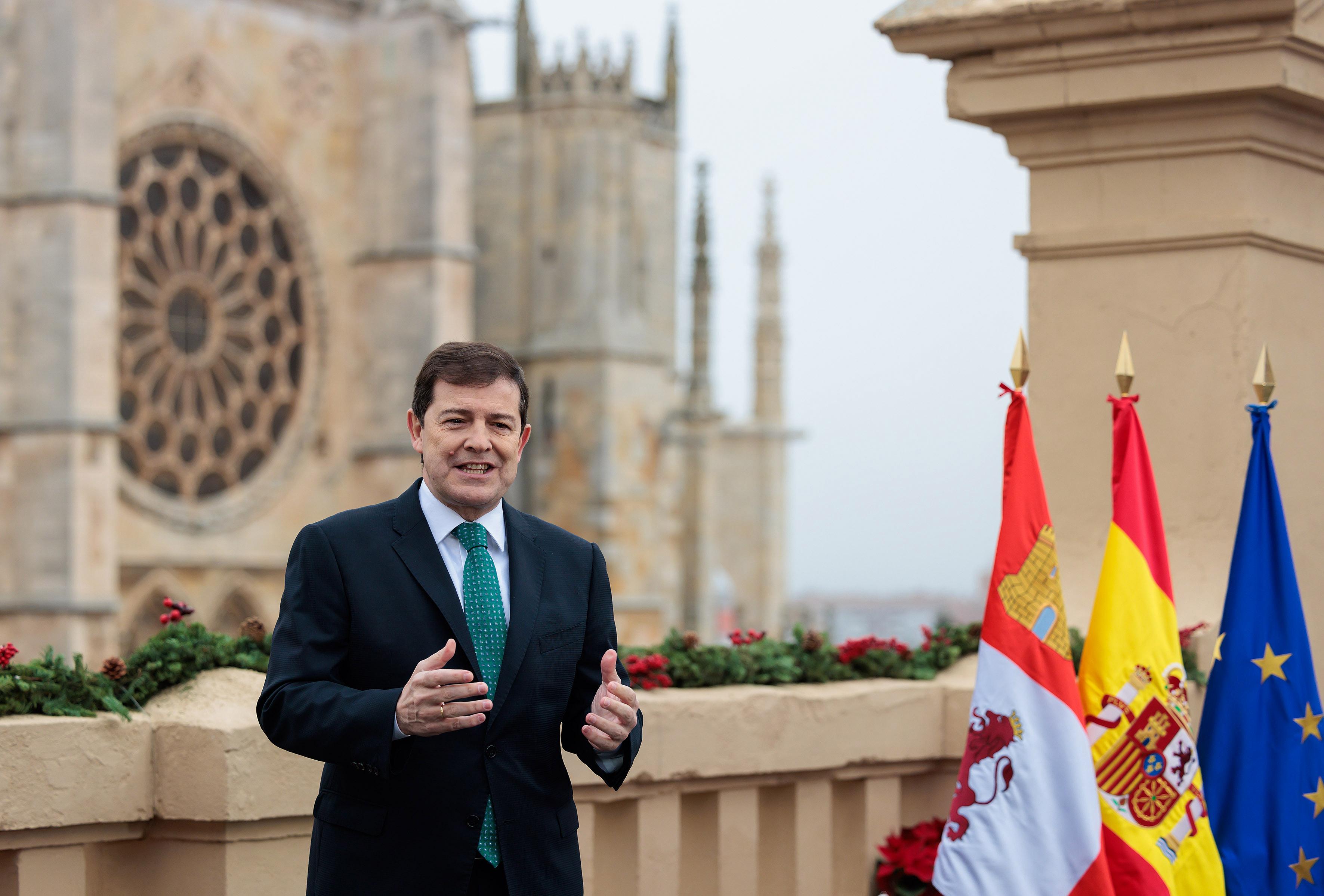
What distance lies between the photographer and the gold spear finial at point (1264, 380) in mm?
3848

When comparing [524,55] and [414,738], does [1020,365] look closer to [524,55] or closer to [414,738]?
[414,738]

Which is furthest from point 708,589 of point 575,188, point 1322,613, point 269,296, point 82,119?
point 1322,613

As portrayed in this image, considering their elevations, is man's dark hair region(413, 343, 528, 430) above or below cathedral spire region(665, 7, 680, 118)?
below

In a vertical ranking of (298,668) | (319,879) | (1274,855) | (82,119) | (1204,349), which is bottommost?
(1274,855)

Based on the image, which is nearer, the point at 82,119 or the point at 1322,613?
the point at 1322,613

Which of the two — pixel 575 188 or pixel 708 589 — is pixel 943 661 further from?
pixel 708 589

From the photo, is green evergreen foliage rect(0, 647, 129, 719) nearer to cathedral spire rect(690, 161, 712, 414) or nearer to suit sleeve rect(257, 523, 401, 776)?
suit sleeve rect(257, 523, 401, 776)

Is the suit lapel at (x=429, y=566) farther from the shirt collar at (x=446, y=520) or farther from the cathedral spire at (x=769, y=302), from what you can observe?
the cathedral spire at (x=769, y=302)

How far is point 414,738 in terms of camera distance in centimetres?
254

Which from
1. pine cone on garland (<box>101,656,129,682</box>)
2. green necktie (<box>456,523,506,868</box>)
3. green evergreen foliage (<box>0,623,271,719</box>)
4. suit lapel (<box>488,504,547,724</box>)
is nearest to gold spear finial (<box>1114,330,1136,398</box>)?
suit lapel (<box>488,504,547,724</box>)

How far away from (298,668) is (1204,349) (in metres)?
2.62

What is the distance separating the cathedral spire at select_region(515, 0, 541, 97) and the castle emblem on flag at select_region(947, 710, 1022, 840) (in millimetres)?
22894

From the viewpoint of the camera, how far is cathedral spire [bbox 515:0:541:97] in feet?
84.0

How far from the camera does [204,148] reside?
72.6ft
